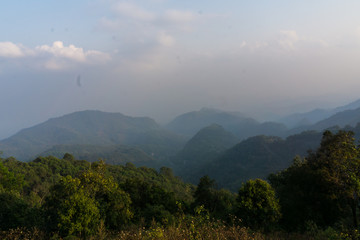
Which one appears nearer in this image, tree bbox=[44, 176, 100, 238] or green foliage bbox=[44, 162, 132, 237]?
tree bbox=[44, 176, 100, 238]

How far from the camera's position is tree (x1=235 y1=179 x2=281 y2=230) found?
17.9 metres

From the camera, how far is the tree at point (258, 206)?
17.9m

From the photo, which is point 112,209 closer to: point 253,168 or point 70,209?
point 70,209

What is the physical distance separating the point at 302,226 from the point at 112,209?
1743 cm

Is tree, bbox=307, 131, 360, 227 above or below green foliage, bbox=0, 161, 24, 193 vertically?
above

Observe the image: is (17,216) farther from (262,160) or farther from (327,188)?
(262,160)

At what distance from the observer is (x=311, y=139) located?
186 metres

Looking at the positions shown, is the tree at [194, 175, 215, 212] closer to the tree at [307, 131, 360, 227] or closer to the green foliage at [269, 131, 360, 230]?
the green foliage at [269, 131, 360, 230]

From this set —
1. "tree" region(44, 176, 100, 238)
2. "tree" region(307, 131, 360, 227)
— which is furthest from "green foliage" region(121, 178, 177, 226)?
"tree" region(307, 131, 360, 227)

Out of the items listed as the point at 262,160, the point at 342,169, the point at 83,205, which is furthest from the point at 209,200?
the point at 262,160

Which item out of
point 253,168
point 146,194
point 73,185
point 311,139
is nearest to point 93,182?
point 73,185

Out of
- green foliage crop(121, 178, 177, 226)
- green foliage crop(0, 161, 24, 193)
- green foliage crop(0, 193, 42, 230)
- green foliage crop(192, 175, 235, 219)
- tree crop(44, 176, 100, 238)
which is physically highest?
tree crop(44, 176, 100, 238)

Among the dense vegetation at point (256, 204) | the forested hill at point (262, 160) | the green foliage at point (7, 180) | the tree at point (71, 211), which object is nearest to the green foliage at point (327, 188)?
the dense vegetation at point (256, 204)

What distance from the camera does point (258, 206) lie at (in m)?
18.2
